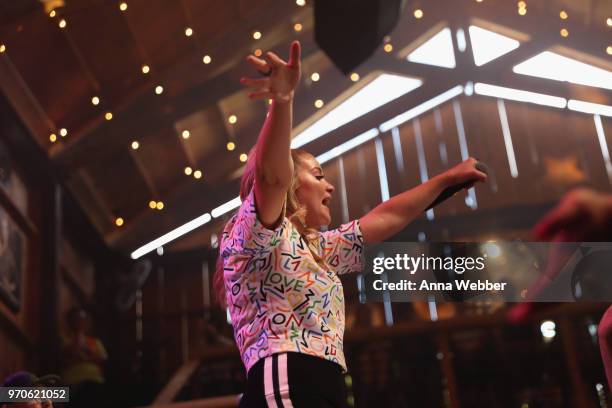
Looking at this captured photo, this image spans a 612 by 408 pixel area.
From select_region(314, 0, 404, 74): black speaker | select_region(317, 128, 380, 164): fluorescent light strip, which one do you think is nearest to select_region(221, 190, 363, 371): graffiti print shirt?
select_region(314, 0, 404, 74): black speaker

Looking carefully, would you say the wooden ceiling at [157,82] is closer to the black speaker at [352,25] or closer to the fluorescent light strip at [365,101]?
the fluorescent light strip at [365,101]

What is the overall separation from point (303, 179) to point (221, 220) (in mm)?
3478

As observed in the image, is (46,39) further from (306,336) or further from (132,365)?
(306,336)

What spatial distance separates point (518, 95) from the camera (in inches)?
199

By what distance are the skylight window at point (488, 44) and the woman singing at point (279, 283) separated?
11.4ft

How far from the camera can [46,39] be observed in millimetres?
3693

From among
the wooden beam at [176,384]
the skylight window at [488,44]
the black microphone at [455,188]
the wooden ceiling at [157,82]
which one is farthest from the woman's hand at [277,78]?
the skylight window at [488,44]

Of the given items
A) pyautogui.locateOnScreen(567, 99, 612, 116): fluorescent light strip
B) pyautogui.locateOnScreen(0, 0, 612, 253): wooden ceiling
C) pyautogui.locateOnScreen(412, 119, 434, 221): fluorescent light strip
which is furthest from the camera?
pyautogui.locateOnScreen(412, 119, 434, 221): fluorescent light strip

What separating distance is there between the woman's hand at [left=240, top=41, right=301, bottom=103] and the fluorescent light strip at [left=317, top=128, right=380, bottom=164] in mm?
3679

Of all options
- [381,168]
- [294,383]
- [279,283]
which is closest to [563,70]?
[381,168]

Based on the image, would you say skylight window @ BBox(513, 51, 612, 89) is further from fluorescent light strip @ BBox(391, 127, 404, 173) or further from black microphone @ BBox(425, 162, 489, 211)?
black microphone @ BBox(425, 162, 489, 211)

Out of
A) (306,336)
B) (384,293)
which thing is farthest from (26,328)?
(306,336)

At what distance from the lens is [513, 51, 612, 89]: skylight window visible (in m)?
4.38

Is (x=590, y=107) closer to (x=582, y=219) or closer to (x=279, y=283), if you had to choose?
(x=279, y=283)
